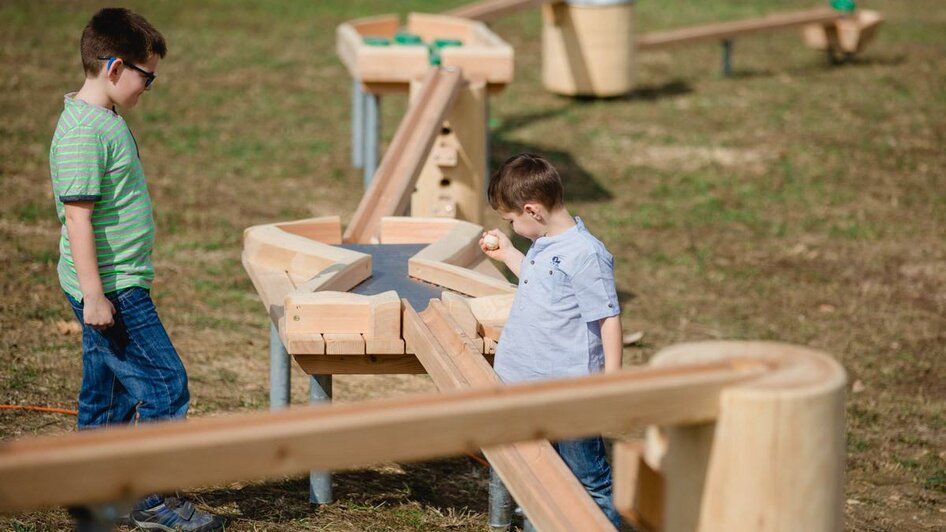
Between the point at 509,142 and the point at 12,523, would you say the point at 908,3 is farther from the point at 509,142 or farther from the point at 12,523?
the point at 12,523

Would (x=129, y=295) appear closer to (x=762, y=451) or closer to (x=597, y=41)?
(x=762, y=451)

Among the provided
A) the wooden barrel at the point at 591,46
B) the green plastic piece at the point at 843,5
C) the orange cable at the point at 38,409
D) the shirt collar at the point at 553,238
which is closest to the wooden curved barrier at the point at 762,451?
the shirt collar at the point at 553,238

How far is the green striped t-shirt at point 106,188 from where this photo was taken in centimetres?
318

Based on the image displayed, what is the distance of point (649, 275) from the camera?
270 inches

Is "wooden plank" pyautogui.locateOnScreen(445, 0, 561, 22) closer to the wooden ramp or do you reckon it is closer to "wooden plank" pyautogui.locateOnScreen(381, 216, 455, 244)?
"wooden plank" pyautogui.locateOnScreen(381, 216, 455, 244)

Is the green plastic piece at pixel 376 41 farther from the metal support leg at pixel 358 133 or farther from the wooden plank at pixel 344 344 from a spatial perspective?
the wooden plank at pixel 344 344

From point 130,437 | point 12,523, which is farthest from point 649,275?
point 130,437

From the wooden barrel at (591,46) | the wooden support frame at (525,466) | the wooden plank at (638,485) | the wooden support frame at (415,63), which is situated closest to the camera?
the wooden plank at (638,485)

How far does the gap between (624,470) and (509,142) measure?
8.18 metres

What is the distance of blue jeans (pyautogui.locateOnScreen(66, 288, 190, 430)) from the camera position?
3.37 metres

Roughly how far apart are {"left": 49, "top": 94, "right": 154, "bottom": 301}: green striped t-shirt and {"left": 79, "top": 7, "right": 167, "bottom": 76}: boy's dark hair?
0.13 meters

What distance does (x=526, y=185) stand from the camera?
3.19 metres

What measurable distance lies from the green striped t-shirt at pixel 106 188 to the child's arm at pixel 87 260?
37mm

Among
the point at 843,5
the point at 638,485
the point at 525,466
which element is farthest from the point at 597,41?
the point at 638,485
